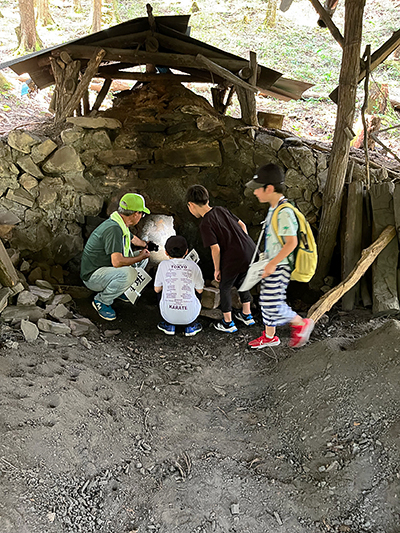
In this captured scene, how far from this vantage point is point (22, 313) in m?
4.29

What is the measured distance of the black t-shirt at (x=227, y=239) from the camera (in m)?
4.27

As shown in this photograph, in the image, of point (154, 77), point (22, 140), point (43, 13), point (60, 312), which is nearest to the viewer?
point (60, 312)

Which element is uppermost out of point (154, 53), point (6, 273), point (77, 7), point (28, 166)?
point (77, 7)

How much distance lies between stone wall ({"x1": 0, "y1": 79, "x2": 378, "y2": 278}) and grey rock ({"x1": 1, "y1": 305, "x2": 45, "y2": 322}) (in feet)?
5.52

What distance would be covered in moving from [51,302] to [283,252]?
291cm

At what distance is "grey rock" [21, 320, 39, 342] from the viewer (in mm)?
3867

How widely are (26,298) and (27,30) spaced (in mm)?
10944

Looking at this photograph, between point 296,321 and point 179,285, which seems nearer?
point 296,321

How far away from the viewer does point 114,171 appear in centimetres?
620

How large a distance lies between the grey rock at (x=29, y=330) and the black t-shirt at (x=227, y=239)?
189 cm

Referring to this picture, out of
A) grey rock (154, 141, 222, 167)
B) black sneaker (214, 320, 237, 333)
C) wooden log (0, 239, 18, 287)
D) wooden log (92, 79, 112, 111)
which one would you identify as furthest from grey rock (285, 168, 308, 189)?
wooden log (0, 239, 18, 287)

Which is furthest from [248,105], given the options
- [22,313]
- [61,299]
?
[22,313]

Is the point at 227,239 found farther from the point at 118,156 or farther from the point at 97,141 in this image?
the point at 97,141

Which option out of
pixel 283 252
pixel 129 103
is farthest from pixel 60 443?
pixel 129 103
